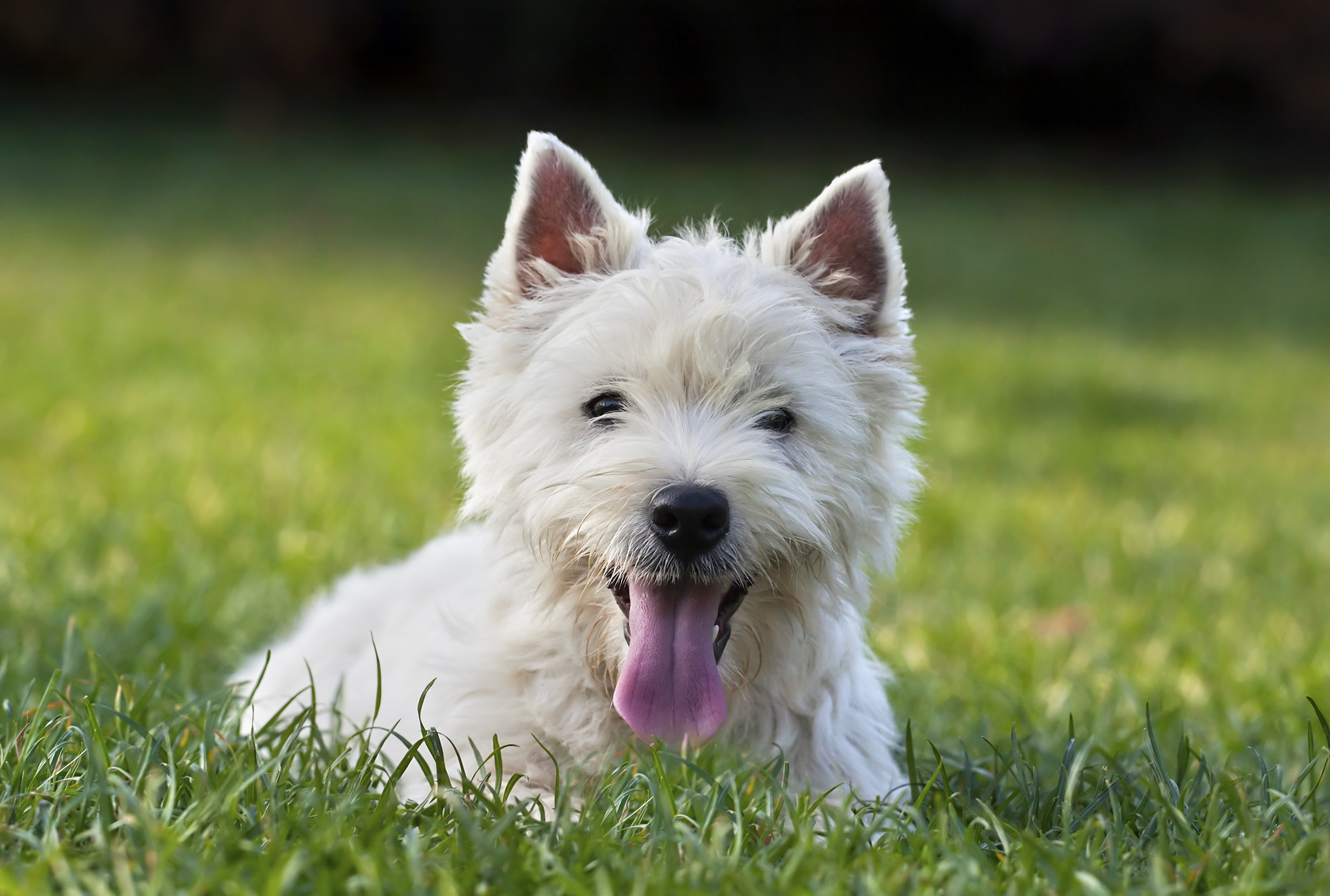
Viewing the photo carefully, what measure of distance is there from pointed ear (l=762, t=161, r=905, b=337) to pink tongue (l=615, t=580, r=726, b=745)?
975 mm

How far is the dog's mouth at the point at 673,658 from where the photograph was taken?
348 cm

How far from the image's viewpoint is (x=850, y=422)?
3.73 m

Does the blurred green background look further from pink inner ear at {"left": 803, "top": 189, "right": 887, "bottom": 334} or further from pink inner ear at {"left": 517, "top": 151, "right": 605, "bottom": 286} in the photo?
pink inner ear at {"left": 803, "top": 189, "right": 887, "bottom": 334}

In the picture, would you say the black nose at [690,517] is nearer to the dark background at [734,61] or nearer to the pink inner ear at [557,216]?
the pink inner ear at [557,216]

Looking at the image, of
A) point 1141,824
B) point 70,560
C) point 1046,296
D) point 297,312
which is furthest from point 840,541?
point 1046,296

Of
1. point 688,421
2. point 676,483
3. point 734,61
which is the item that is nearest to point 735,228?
point 688,421

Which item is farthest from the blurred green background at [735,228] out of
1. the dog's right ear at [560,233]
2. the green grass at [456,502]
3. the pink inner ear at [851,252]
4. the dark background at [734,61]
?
the dark background at [734,61]

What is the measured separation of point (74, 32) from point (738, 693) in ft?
93.1

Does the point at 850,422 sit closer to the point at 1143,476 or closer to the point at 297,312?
the point at 1143,476

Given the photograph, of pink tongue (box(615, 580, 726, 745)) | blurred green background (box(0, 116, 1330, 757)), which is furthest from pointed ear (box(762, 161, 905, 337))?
blurred green background (box(0, 116, 1330, 757))

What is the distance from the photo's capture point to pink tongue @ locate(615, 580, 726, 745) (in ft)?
11.4

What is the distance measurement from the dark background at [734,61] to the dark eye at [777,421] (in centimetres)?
2507

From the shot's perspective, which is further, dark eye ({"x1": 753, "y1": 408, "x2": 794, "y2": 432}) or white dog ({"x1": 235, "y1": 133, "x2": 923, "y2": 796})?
dark eye ({"x1": 753, "y1": 408, "x2": 794, "y2": 432})

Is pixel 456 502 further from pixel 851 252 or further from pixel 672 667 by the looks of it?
pixel 672 667
